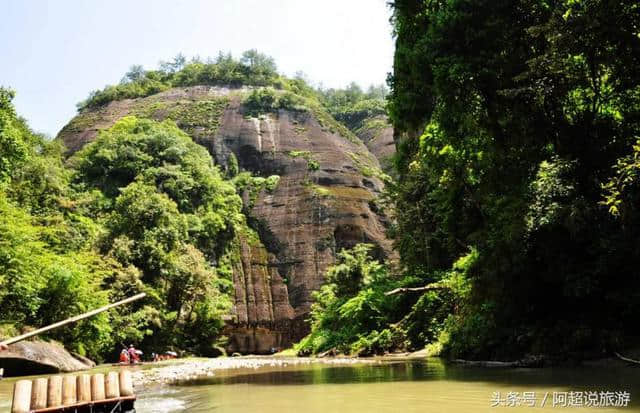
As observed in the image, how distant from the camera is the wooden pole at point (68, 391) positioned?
6816 millimetres

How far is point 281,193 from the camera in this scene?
5819cm

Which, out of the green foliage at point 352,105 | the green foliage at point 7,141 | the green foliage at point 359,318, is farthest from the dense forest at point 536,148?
the green foliage at point 352,105

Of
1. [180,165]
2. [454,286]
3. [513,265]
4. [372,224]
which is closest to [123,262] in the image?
[180,165]

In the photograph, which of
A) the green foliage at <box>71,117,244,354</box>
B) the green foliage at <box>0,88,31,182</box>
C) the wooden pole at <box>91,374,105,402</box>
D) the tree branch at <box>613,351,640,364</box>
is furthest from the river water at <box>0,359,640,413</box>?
the green foliage at <box>71,117,244,354</box>

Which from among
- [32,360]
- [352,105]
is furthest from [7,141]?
[352,105]

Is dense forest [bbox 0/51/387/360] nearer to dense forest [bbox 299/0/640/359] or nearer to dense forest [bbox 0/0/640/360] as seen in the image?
dense forest [bbox 0/0/640/360]

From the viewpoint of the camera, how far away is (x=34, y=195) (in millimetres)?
33656

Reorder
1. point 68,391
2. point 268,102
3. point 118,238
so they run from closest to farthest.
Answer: point 68,391
point 118,238
point 268,102

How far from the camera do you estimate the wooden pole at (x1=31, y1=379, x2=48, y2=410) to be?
21.7 ft

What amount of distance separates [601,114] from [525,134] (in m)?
2.12

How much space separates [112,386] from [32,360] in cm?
1169

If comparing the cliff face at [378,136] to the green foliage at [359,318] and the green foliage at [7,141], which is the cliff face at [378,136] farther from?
the green foliage at [7,141]

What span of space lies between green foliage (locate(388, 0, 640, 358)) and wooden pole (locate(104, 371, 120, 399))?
8.80 meters

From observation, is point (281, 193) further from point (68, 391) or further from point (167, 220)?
point (68, 391)
